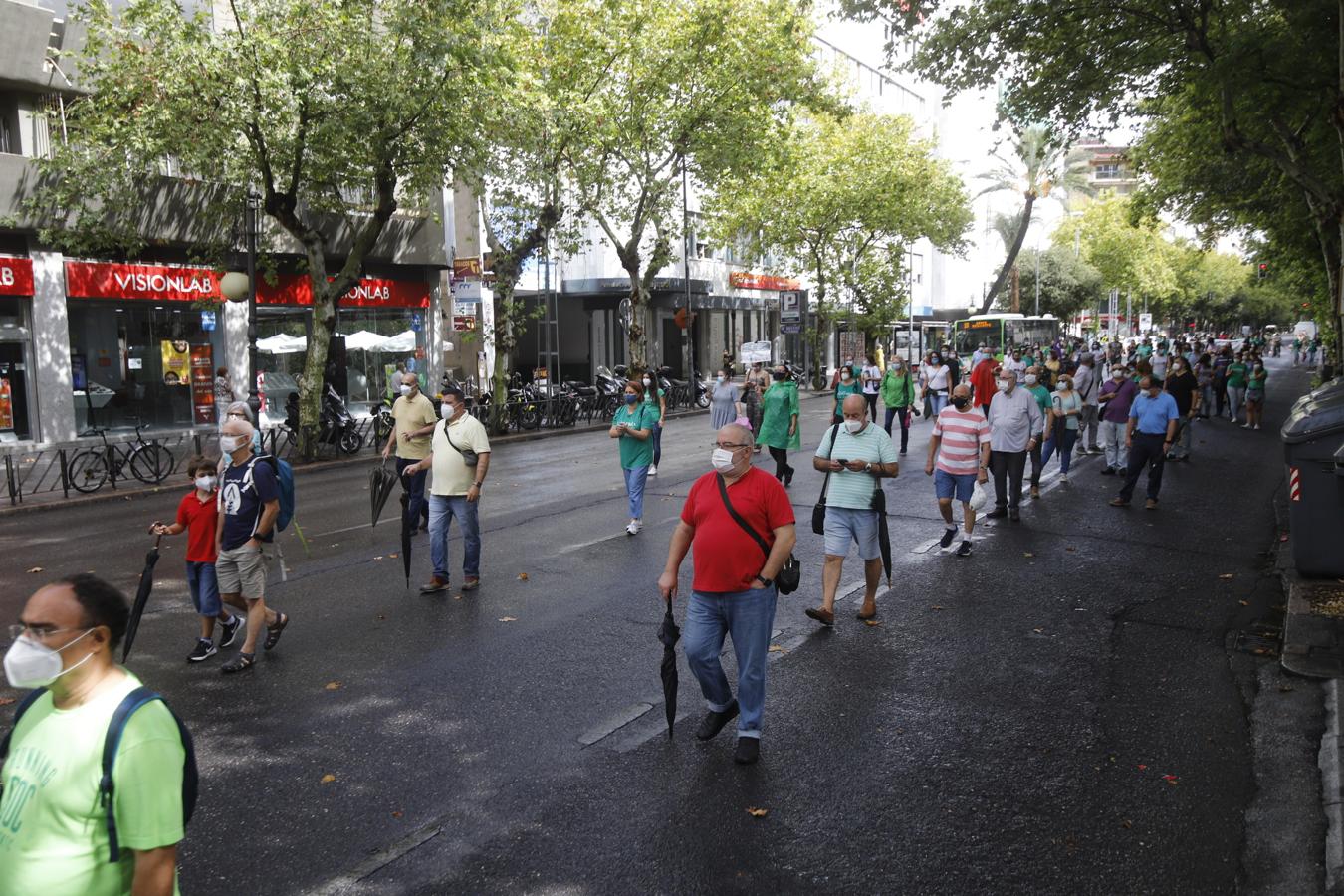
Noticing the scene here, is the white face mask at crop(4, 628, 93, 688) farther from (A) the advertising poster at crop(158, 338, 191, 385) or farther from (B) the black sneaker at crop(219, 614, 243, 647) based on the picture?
(A) the advertising poster at crop(158, 338, 191, 385)

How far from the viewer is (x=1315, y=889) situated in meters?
4.12

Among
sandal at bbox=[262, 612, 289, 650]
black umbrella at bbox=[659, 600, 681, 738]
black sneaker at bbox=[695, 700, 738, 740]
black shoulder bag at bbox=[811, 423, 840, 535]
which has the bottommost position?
black sneaker at bbox=[695, 700, 738, 740]

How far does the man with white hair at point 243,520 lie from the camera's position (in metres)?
6.66

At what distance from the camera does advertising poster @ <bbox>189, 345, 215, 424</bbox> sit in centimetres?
2458

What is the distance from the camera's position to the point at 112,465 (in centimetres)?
1641

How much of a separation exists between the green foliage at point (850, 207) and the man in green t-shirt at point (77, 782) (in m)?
30.8

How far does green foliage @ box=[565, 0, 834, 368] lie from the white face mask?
2156 centimetres

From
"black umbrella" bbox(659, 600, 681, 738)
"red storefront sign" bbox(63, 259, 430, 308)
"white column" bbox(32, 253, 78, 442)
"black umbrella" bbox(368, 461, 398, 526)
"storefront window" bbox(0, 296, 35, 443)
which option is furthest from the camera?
"red storefront sign" bbox(63, 259, 430, 308)

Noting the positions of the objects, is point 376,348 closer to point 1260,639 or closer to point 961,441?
point 961,441

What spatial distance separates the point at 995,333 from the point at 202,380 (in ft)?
113

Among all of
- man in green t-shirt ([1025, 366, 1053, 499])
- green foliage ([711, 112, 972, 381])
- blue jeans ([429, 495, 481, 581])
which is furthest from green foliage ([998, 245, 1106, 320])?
blue jeans ([429, 495, 481, 581])

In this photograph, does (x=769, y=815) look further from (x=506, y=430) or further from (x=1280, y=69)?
(x=506, y=430)

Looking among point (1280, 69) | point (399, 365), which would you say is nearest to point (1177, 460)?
point (1280, 69)

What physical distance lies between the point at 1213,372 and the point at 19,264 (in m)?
27.5
